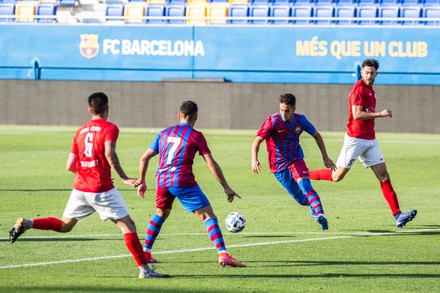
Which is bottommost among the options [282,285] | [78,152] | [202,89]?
[282,285]

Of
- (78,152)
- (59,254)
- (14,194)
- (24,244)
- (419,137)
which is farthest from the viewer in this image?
(419,137)

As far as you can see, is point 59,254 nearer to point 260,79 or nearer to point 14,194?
point 14,194

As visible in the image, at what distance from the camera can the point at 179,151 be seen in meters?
10.5

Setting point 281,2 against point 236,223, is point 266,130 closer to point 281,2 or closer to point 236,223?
point 236,223

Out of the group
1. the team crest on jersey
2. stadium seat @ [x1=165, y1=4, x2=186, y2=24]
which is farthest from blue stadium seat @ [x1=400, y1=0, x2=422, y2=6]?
the team crest on jersey

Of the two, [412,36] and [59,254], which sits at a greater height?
[412,36]

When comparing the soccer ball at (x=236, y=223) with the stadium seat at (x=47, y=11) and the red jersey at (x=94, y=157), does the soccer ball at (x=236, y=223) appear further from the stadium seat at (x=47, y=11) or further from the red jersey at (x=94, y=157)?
the stadium seat at (x=47, y=11)

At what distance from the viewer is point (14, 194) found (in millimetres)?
17484

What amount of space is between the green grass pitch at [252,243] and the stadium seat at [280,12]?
64.7ft

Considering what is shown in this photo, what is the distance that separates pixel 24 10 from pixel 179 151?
117 feet

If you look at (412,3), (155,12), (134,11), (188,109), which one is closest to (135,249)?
(188,109)

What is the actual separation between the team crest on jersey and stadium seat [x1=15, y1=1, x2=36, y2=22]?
279 centimetres

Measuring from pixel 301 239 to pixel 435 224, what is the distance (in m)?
2.41

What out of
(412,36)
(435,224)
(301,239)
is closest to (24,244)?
(301,239)
